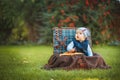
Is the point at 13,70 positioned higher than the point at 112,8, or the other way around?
the point at 112,8

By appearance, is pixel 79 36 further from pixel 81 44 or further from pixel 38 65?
pixel 38 65

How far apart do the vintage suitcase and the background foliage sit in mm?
27

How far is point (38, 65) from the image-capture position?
2.86 m

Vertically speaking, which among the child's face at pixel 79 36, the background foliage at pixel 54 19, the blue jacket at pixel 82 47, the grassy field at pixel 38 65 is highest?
the background foliage at pixel 54 19

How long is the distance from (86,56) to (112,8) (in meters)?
0.32

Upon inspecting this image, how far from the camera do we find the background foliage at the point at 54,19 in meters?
2.94

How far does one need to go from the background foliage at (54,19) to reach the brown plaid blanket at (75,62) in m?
0.15

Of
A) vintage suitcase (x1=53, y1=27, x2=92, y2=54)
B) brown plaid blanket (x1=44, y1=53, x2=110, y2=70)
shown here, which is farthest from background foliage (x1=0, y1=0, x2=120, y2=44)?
brown plaid blanket (x1=44, y1=53, x2=110, y2=70)

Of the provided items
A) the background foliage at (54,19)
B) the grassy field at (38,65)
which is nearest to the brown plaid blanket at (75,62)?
the grassy field at (38,65)

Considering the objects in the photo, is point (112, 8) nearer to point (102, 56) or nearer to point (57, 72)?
point (102, 56)

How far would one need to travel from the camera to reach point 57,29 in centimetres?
296

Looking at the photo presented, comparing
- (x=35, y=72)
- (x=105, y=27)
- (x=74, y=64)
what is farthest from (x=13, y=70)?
(x=105, y=27)

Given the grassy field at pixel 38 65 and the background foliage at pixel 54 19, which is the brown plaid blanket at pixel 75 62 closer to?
the grassy field at pixel 38 65

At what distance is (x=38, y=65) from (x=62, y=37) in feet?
0.77
